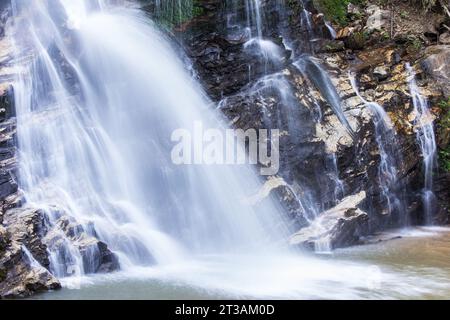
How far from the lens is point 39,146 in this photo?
9578mm

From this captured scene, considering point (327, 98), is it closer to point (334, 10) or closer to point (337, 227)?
point (337, 227)

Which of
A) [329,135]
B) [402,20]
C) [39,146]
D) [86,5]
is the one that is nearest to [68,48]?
[86,5]

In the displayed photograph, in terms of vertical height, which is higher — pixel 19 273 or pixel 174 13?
pixel 174 13

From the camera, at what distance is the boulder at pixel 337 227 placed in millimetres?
10211

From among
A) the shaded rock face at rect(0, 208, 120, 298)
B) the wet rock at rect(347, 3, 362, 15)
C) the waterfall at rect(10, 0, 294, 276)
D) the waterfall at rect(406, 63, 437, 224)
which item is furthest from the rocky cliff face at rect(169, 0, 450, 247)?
the shaded rock face at rect(0, 208, 120, 298)

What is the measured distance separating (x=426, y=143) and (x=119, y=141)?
23.9 ft

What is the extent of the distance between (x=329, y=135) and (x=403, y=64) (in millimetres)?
3538

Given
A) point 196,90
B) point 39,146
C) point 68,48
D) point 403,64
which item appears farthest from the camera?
point 403,64

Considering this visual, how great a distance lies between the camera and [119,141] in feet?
34.5

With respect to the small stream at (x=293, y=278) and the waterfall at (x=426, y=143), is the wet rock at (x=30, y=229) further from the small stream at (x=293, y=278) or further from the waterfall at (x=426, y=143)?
the waterfall at (x=426, y=143)

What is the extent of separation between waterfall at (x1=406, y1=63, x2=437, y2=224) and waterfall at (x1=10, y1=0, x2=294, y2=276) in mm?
4488

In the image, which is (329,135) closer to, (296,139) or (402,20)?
(296,139)

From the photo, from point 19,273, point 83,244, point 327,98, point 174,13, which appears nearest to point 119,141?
point 83,244

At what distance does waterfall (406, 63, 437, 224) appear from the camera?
12.7 m
